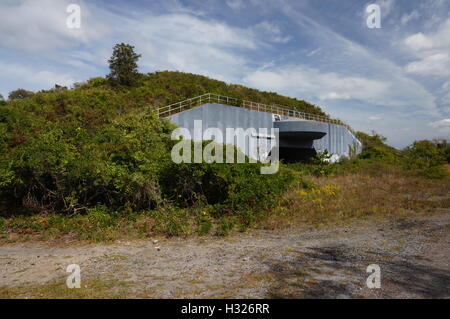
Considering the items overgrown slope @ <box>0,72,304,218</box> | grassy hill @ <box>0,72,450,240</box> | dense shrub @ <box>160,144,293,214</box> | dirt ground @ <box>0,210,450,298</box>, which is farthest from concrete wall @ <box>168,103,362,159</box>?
dirt ground @ <box>0,210,450,298</box>

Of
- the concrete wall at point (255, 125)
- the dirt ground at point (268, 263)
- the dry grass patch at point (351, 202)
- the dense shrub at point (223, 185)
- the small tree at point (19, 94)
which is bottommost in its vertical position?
the dirt ground at point (268, 263)

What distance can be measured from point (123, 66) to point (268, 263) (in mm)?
27539

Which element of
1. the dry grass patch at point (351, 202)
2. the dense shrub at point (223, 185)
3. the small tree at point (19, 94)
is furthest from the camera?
the small tree at point (19, 94)

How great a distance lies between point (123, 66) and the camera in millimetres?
29484

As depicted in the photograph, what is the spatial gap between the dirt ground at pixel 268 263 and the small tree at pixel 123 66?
22898 mm

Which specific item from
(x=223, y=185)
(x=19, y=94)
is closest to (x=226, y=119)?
(x=223, y=185)

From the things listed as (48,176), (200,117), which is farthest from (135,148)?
(200,117)

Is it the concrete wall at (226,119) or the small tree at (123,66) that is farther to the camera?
the small tree at (123,66)

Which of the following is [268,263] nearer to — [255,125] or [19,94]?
[255,125]

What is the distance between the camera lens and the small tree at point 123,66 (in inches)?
1153

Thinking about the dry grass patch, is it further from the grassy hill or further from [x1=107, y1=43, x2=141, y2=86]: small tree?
[x1=107, y1=43, x2=141, y2=86]: small tree

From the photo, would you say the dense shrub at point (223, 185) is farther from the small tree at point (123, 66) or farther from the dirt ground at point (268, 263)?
the small tree at point (123, 66)

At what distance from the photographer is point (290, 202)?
11875 millimetres

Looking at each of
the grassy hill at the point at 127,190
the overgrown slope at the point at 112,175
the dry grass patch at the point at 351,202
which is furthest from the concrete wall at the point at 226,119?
the dry grass patch at the point at 351,202
